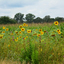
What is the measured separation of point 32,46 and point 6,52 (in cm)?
99

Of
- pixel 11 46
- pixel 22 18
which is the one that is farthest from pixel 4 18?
pixel 11 46

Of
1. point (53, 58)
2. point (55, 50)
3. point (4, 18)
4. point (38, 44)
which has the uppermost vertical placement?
point (4, 18)

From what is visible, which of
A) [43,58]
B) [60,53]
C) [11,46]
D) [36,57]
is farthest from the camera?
[11,46]

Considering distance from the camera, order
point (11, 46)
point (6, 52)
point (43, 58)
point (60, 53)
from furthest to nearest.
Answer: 1. point (11, 46)
2. point (6, 52)
3. point (60, 53)
4. point (43, 58)

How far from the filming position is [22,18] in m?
43.2

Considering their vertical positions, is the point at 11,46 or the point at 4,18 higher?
the point at 4,18

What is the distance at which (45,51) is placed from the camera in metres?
2.06

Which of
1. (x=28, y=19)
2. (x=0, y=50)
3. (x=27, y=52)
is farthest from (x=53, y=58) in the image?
(x=28, y=19)

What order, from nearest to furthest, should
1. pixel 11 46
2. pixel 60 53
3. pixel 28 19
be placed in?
1. pixel 60 53
2. pixel 11 46
3. pixel 28 19

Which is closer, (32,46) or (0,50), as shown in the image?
(32,46)

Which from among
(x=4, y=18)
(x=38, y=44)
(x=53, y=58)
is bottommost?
(x=53, y=58)

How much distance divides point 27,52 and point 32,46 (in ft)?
0.70

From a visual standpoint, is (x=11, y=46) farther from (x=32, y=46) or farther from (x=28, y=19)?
(x=28, y=19)

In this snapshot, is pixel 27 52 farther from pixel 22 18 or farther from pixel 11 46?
pixel 22 18
